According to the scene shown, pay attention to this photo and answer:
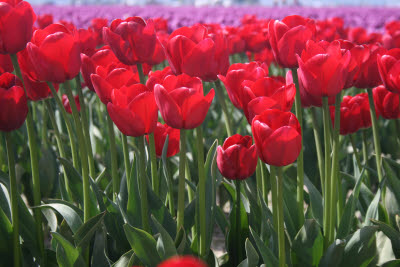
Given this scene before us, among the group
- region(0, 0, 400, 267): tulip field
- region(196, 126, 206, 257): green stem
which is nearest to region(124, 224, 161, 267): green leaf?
region(0, 0, 400, 267): tulip field

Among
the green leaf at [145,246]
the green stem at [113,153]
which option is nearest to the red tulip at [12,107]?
the green stem at [113,153]

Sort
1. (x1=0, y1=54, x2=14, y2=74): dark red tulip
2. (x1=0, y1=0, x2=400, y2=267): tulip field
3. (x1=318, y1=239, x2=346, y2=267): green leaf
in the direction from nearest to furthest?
(x1=0, y1=0, x2=400, y2=267): tulip field < (x1=318, y1=239, x2=346, y2=267): green leaf < (x1=0, y1=54, x2=14, y2=74): dark red tulip

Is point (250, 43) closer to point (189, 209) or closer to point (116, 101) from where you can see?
point (189, 209)

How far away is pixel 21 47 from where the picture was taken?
117cm

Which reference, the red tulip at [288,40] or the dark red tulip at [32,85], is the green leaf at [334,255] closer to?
the red tulip at [288,40]

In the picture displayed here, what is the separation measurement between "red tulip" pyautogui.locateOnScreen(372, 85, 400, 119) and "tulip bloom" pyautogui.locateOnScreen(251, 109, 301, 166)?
721 millimetres

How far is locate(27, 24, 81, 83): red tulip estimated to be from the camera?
1133 millimetres

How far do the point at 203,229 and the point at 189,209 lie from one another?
0.23 metres

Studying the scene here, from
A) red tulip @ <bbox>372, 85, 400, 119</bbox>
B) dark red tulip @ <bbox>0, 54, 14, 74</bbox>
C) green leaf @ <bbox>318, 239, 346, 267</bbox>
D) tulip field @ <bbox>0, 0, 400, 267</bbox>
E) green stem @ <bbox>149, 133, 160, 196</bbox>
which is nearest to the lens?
tulip field @ <bbox>0, 0, 400, 267</bbox>

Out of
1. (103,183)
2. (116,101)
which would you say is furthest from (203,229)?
(103,183)

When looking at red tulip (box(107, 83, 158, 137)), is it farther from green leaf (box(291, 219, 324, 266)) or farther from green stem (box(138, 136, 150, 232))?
green leaf (box(291, 219, 324, 266))

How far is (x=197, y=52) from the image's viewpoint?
1.18 metres

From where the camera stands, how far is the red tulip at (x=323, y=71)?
1043mm

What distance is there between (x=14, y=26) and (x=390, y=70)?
895 millimetres
